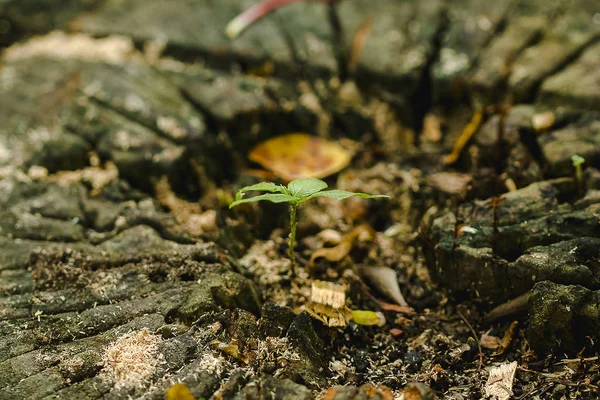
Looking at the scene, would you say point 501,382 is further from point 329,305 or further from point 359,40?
point 359,40

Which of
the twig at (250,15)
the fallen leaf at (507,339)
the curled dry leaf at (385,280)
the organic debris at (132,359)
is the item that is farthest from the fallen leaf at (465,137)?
the organic debris at (132,359)

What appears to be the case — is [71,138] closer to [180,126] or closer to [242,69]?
[180,126]

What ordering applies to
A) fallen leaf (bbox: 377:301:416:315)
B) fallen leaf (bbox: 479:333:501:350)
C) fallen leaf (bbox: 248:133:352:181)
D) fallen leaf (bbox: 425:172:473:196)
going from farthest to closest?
fallen leaf (bbox: 248:133:352:181), fallen leaf (bbox: 425:172:473:196), fallen leaf (bbox: 377:301:416:315), fallen leaf (bbox: 479:333:501:350)

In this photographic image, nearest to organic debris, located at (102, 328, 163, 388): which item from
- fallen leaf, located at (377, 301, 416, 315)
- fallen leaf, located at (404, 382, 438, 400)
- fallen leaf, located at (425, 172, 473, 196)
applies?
fallen leaf, located at (404, 382, 438, 400)

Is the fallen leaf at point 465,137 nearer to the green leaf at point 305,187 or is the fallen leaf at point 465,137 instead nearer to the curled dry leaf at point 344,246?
the curled dry leaf at point 344,246

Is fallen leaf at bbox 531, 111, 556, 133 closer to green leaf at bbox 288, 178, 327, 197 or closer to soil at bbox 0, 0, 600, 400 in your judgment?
soil at bbox 0, 0, 600, 400

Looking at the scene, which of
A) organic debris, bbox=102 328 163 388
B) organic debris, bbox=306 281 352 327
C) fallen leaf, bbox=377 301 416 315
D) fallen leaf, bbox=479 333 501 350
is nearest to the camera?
organic debris, bbox=102 328 163 388

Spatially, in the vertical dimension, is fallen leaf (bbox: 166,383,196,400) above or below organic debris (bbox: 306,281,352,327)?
above
